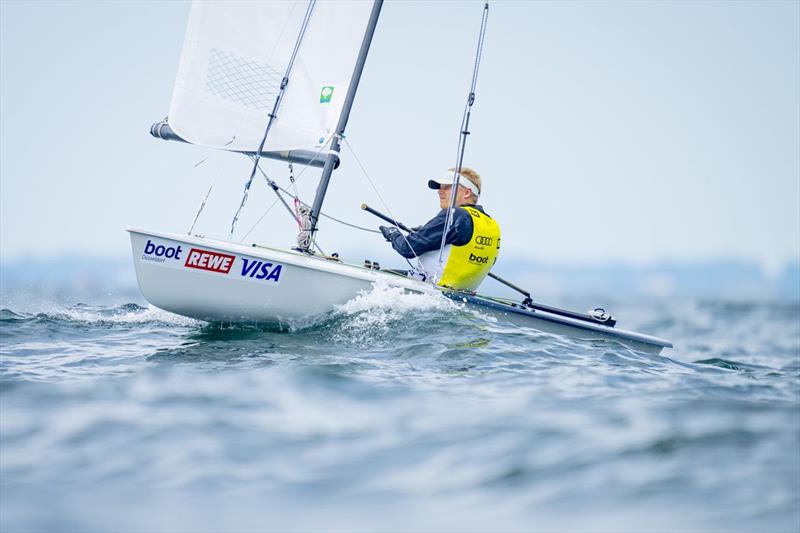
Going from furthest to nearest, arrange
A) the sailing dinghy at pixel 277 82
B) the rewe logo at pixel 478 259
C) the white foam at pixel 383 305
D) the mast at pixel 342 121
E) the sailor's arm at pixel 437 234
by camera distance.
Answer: the sailing dinghy at pixel 277 82 < the mast at pixel 342 121 < the rewe logo at pixel 478 259 < the sailor's arm at pixel 437 234 < the white foam at pixel 383 305

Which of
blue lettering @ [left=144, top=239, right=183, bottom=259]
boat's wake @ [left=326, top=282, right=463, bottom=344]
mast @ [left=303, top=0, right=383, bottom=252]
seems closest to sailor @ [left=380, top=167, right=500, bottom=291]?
boat's wake @ [left=326, top=282, right=463, bottom=344]

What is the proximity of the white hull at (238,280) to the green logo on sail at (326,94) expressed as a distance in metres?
1.91

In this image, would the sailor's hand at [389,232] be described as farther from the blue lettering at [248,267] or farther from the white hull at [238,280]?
the blue lettering at [248,267]

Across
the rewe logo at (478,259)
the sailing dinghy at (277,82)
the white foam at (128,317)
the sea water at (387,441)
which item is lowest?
the white foam at (128,317)

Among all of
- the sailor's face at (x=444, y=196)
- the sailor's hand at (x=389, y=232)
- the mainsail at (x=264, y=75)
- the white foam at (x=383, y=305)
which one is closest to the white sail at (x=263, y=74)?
the mainsail at (x=264, y=75)

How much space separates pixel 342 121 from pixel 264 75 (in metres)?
0.89

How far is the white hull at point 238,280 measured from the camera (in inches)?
253

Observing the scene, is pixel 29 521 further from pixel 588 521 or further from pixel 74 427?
pixel 588 521

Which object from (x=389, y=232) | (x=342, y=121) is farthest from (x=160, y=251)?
(x=342, y=121)

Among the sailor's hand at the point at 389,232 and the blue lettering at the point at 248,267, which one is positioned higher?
the sailor's hand at the point at 389,232

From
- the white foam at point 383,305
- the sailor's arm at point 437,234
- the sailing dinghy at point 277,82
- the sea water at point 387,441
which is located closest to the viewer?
the sea water at point 387,441

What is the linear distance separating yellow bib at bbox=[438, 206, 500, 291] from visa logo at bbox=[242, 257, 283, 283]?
1.53 m

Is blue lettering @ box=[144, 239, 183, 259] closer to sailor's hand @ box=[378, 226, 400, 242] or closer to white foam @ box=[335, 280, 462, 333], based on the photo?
white foam @ box=[335, 280, 462, 333]

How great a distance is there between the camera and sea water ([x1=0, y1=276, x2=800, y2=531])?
290 cm
